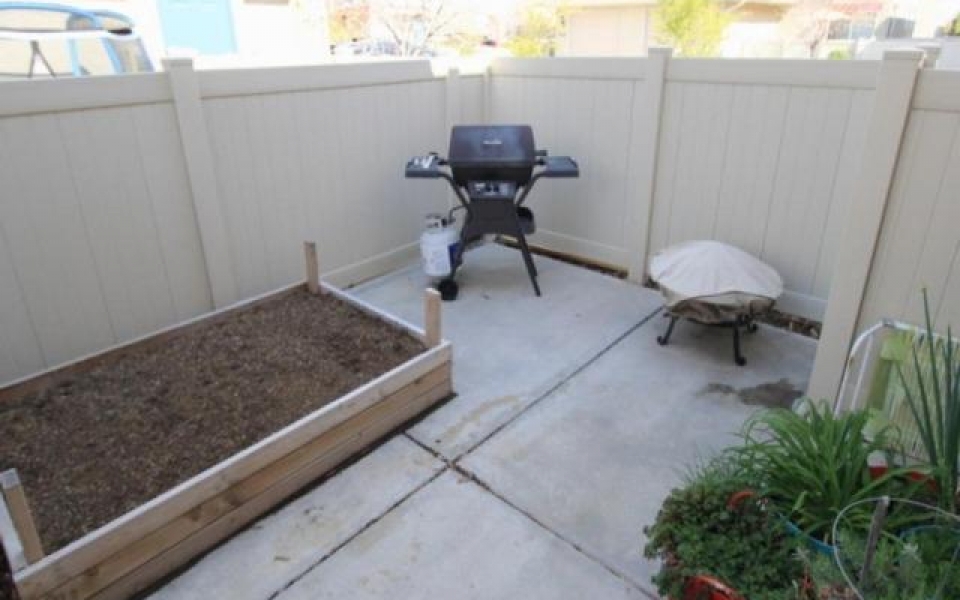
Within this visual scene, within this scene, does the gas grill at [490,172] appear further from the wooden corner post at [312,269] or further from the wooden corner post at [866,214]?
the wooden corner post at [866,214]

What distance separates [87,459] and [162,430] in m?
0.24

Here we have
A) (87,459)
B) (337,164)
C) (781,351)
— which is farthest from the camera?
(337,164)

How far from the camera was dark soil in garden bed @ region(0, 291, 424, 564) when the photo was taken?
1952 millimetres

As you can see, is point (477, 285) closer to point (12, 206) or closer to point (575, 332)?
point (575, 332)

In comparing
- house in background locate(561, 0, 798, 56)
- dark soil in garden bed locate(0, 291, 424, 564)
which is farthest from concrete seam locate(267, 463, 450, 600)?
house in background locate(561, 0, 798, 56)

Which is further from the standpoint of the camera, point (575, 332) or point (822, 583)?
point (575, 332)

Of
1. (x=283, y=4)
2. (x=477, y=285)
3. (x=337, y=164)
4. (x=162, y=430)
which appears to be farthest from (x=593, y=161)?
Answer: (x=283, y=4)

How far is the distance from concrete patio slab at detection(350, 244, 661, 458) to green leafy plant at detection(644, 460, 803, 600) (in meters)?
1.00

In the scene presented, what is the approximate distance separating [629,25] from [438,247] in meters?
13.0

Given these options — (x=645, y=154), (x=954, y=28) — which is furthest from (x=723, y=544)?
(x=954, y=28)

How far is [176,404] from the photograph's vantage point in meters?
2.37

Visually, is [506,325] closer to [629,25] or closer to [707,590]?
[707,590]

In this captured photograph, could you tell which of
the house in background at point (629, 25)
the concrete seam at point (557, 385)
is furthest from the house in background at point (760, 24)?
the concrete seam at point (557, 385)

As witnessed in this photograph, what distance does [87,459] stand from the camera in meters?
2.07
